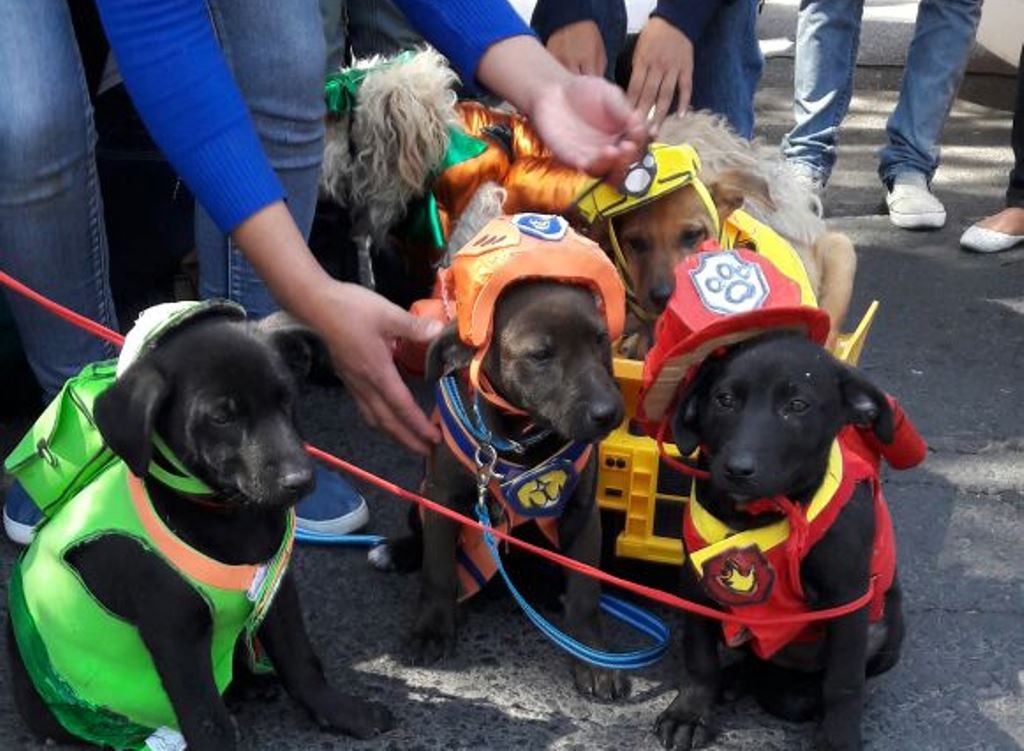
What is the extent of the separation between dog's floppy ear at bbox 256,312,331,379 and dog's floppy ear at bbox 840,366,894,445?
84cm

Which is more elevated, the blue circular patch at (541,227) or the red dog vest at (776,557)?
the blue circular patch at (541,227)

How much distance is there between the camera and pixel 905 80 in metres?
5.25

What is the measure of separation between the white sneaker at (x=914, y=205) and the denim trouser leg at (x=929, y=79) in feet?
0.16

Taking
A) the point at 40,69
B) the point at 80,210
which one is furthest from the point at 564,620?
the point at 40,69

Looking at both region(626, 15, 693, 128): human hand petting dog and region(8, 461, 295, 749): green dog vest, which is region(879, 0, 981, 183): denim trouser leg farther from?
region(8, 461, 295, 749): green dog vest

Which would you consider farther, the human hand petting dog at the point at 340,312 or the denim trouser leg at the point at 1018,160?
the denim trouser leg at the point at 1018,160

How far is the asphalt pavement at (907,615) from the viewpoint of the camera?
2.49m

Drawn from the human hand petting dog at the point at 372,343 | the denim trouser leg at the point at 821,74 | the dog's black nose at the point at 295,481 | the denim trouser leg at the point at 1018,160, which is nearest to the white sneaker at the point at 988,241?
the denim trouser leg at the point at 1018,160

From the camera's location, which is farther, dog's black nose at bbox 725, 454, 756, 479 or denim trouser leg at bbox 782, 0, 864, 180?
denim trouser leg at bbox 782, 0, 864, 180

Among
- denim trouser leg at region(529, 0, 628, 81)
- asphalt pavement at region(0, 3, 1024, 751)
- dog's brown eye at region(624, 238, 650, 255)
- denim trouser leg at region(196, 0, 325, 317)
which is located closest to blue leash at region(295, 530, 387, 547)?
asphalt pavement at region(0, 3, 1024, 751)

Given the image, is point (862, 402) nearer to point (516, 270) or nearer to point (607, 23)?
point (516, 270)

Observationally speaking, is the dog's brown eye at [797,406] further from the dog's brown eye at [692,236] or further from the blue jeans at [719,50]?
the blue jeans at [719,50]

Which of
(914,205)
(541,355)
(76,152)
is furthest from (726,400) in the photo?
(914,205)

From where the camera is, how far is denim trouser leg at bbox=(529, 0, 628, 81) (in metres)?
3.87
